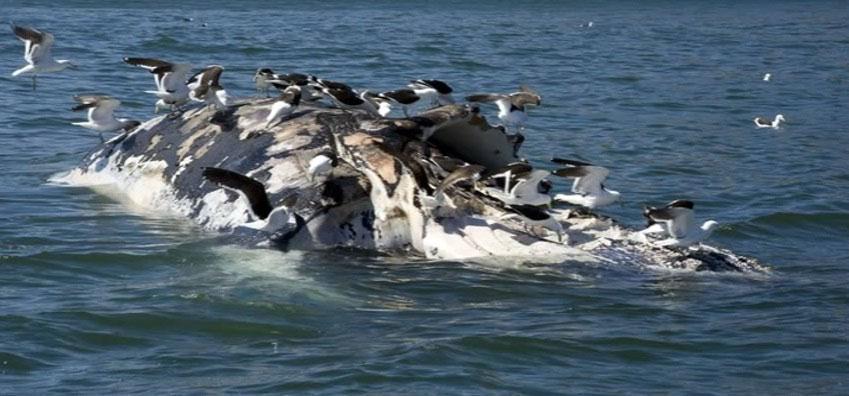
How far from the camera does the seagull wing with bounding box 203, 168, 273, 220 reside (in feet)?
38.1

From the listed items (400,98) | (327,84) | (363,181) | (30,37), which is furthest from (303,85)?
(30,37)

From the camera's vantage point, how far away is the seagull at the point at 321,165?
11711 mm

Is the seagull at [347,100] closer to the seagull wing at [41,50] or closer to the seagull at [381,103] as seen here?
the seagull at [381,103]

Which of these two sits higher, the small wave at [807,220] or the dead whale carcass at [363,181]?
the dead whale carcass at [363,181]

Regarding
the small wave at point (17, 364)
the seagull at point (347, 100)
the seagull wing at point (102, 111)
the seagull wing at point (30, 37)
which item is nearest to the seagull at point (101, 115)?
the seagull wing at point (102, 111)

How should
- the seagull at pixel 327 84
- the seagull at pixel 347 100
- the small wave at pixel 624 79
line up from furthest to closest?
the small wave at pixel 624 79 < the seagull at pixel 327 84 < the seagull at pixel 347 100

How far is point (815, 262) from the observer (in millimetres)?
12891

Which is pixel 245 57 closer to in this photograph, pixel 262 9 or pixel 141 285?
pixel 262 9

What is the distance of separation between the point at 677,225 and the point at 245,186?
282 centimetres

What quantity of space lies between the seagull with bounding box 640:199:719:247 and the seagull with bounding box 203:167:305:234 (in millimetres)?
2376

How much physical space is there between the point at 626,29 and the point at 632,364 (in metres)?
31.9

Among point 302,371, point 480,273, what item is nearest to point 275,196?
point 480,273

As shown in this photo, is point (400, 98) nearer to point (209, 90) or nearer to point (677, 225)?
point (209, 90)

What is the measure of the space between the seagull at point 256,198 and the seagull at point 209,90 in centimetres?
233
